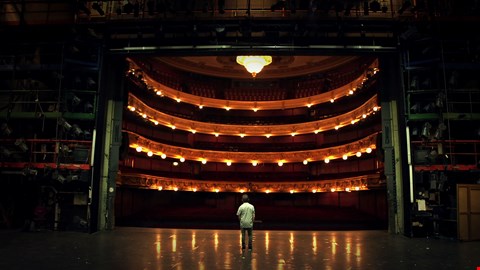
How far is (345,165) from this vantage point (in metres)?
29.8

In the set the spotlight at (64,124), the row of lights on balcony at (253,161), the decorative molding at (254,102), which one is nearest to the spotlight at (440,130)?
the row of lights on balcony at (253,161)

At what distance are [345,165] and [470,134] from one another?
12.8 meters

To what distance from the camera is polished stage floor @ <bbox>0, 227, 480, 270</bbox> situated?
900cm

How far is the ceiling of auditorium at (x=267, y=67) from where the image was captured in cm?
3005

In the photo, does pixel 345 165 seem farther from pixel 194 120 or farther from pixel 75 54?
pixel 75 54

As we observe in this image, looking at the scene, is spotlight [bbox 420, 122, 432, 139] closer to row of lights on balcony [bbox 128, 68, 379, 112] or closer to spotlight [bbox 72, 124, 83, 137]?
row of lights on balcony [bbox 128, 68, 379, 112]

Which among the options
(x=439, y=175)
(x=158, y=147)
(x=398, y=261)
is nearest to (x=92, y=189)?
(x=158, y=147)

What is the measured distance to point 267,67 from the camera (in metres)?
32.2

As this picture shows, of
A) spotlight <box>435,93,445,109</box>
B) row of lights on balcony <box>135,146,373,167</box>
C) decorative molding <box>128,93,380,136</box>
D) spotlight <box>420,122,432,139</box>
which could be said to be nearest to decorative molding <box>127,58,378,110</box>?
decorative molding <box>128,93,380,136</box>

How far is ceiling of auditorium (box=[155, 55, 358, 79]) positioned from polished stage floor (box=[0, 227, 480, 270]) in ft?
60.2

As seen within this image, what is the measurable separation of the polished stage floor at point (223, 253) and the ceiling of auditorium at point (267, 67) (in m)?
18.4

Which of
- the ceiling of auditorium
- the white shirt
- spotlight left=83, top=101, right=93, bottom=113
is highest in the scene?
the ceiling of auditorium

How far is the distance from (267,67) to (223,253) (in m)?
23.5

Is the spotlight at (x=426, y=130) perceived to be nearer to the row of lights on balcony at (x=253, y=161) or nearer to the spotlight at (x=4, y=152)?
the row of lights on balcony at (x=253, y=161)
